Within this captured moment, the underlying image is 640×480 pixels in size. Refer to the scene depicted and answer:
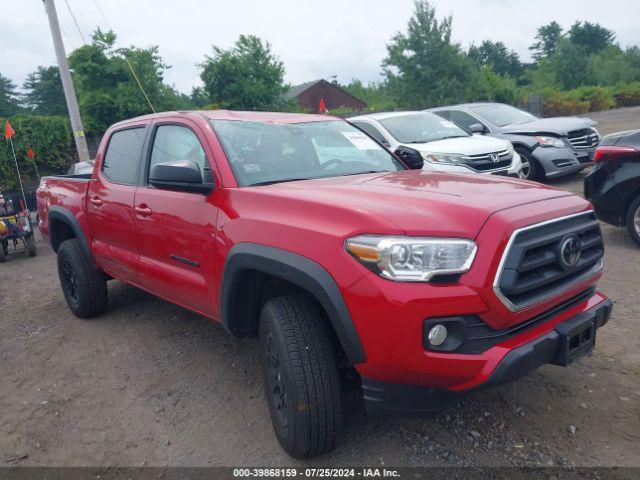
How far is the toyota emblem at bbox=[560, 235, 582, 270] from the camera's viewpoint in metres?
2.49

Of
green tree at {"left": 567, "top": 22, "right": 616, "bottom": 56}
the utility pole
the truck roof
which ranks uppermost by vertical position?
green tree at {"left": 567, "top": 22, "right": 616, "bottom": 56}

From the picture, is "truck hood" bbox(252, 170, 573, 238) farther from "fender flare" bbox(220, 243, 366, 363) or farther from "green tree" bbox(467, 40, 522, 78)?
"green tree" bbox(467, 40, 522, 78)

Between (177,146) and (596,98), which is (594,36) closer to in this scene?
(596,98)

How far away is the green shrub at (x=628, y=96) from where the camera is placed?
34125 millimetres

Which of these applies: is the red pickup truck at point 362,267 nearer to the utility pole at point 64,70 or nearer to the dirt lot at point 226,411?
the dirt lot at point 226,411

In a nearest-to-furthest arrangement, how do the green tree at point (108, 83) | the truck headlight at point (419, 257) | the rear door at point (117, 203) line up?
the truck headlight at point (419, 257), the rear door at point (117, 203), the green tree at point (108, 83)

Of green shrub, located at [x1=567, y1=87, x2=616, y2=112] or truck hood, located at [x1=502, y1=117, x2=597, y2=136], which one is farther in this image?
green shrub, located at [x1=567, y1=87, x2=616, y2=112]

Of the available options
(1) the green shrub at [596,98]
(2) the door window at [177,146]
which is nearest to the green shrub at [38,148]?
(2) the door window at [177,146]

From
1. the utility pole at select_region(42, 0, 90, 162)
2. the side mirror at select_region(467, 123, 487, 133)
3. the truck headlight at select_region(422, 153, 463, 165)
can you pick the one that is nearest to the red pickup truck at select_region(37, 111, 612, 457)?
the truck headlight at select_region(422, 153, 463, 165)

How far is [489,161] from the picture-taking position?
8.07 metres

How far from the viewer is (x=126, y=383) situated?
3791 millimetres

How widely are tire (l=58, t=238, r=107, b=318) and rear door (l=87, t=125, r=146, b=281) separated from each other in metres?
0.28

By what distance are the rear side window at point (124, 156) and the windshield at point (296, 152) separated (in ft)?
3.37

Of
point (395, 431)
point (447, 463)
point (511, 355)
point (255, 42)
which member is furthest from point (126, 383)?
point (255, 42)
